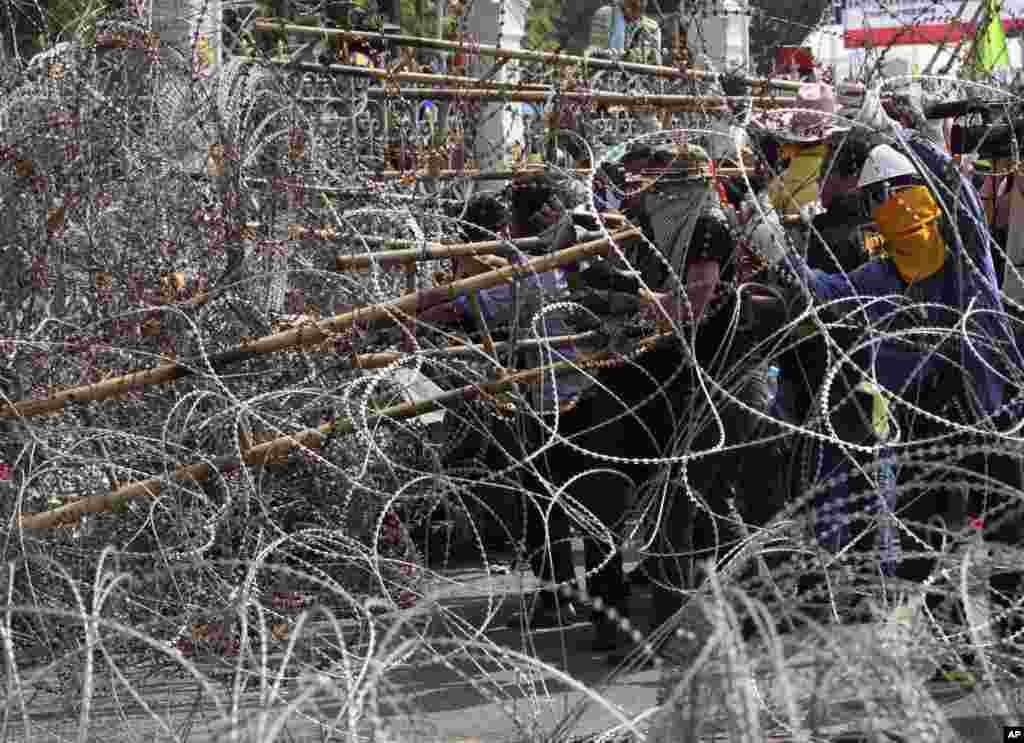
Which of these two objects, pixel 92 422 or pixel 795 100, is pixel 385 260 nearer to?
pixel 92 422

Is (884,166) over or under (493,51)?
under

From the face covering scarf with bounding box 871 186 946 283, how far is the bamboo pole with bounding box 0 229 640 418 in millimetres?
878

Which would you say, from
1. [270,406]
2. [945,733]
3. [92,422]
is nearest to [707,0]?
[270,406]

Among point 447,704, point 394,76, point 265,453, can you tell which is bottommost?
point 447,704

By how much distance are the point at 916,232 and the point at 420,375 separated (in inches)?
72.2

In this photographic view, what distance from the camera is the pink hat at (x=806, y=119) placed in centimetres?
713

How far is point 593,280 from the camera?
648 cm

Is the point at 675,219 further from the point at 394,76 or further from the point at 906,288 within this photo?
the point at 394,76

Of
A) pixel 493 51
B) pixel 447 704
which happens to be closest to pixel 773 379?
pixel 447 704

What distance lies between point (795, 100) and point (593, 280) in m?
1.76

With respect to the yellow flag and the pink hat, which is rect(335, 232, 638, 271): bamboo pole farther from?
the yellow flag

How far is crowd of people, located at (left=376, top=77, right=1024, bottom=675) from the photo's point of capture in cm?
575

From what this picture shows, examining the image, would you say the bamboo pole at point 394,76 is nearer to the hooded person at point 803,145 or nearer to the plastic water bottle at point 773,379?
the hooded person at point 803,145

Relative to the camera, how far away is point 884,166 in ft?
19.3
